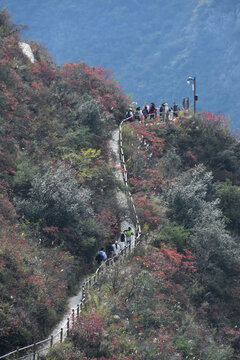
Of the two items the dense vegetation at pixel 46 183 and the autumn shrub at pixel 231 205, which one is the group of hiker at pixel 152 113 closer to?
the dense vegetation at pixel 46 183

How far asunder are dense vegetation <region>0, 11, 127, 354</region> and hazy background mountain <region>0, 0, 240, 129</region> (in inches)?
1462

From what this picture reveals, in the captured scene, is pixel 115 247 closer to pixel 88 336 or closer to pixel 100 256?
pixel 100 256

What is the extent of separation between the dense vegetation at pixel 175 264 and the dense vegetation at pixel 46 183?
1.61 meters

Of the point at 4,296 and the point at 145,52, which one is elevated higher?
the point at 145,52

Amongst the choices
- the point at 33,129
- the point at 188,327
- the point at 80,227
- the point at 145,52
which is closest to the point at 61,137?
the point at 33,129

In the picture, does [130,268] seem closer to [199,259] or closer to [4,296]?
[199,259]

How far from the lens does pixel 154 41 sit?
86562 millimetres

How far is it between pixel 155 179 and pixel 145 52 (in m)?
53.7

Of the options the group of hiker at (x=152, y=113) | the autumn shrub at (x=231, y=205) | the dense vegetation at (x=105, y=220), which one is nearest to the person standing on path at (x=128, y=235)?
the dense vegetation at (x=105, y=220)

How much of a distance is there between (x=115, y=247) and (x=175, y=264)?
298 cm

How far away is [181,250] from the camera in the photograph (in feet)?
94.4

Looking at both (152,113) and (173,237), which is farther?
(152,113)

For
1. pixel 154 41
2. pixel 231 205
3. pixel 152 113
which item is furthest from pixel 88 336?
pixel 154 41

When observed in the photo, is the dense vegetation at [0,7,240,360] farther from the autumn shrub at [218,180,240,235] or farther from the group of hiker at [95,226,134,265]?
the group of hiker at [95,226,134,265]
